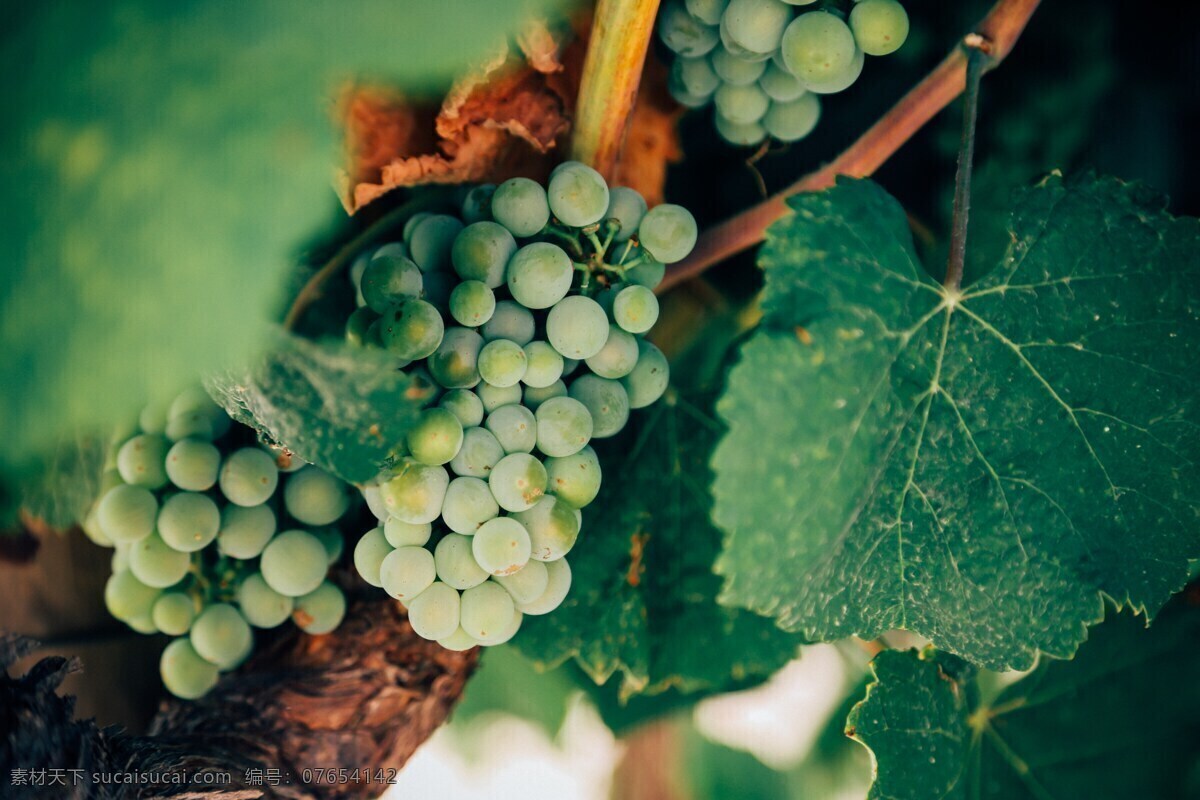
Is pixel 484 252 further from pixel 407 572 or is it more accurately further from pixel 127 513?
pixel 127 513

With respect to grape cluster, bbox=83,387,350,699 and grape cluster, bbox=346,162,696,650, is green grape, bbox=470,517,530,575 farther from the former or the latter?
grape cluster, bbox=83,387,350,699

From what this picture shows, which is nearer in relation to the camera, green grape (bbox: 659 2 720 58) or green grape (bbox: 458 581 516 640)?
green grape (bbox: 458 581 516 640)

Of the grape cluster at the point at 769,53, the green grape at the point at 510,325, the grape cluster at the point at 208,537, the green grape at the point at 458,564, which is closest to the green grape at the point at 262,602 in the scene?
the grape cluster at the point at 208,537

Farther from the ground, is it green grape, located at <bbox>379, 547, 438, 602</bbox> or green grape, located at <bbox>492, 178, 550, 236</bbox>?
green grape, located at <bbox>492, 178, 550, 236</bbox>

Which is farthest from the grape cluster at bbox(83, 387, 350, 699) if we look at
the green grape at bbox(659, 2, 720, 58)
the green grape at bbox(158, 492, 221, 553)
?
the green grape at bbox(659, 2, 720, 58)

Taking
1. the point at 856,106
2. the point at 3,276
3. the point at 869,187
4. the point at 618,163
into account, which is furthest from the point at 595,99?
the point at 3,276

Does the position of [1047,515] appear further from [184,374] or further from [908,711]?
[184,374]
